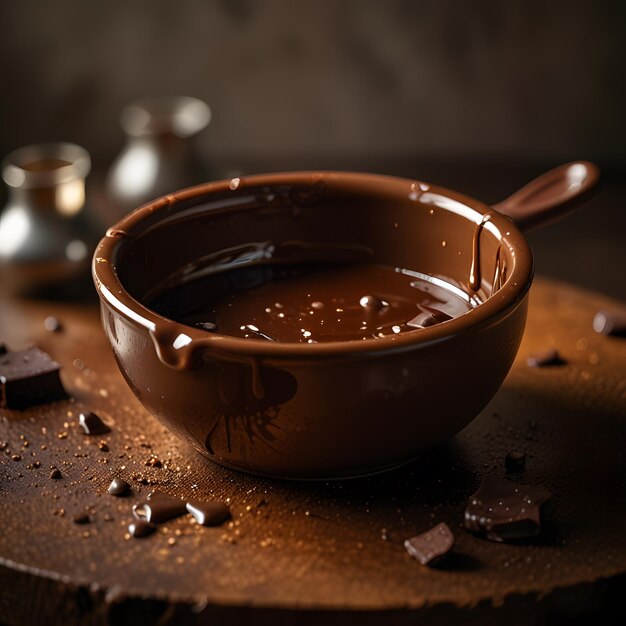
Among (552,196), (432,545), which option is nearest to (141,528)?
(432,545)

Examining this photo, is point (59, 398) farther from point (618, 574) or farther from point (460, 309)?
point (618, 574)

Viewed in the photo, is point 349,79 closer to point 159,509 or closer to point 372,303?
point 372,303

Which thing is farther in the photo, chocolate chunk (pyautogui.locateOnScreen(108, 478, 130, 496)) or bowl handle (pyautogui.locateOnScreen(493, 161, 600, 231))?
bowl handle (pyautogui.locateOnScreen(493, 161, 600, 231))

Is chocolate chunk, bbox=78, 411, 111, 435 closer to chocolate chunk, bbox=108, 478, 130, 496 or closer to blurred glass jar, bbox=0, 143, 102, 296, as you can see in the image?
chocolate chunk, bbox=108, 478, 130, 496

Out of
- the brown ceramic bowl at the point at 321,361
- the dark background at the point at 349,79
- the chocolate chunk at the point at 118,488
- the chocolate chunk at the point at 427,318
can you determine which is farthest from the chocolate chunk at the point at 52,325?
the dark background at the point at 349,79

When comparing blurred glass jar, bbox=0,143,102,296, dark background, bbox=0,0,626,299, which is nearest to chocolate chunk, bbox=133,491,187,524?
blurred glass jar, bbox=0,143,102,296

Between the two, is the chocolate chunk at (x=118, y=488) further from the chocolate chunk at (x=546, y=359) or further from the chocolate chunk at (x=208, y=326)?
the chocolate chunk at (x=546, y=359)
